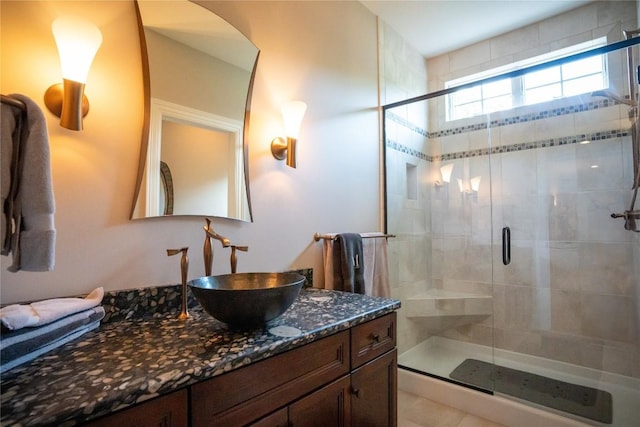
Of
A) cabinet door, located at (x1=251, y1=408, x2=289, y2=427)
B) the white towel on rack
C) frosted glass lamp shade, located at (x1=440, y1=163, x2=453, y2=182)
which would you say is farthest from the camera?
frosted glass lamp shade, located at (x1=440, y1=163, x2=453, y2=182)

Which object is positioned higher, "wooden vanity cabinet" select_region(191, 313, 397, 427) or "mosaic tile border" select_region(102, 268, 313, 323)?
"mosaic tile border" select_region(102, 268, 313, 323)

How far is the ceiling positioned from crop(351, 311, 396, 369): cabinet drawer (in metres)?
2.24

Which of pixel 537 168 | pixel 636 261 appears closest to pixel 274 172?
pixel 537 168

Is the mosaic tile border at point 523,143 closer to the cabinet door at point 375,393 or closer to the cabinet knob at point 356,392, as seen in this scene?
the cabinet door at point 375,393

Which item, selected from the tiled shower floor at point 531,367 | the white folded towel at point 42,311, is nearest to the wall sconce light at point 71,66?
the white folded towel at point 42,311

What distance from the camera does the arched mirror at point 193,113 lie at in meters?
1.27

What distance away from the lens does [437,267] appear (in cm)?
300

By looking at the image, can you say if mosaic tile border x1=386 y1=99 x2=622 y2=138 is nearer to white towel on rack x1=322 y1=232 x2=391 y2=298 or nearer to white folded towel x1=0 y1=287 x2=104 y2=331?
white towel on rack x1=322 y1=232 x2=391 y2=298

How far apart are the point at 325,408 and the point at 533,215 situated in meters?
2.39

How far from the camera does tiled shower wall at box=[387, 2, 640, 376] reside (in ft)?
7.64

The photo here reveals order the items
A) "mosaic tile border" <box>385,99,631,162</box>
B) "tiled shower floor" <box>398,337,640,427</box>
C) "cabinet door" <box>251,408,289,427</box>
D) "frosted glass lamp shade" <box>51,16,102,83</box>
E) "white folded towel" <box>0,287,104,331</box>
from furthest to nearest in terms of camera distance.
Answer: "mosaic tile border" <box>385,99,631,162</box> → "tiled shower floor" <box>398,337,640,427</box> → "frosted glass lamp shade" <box>51,16,102,83</box> → "cabinet door" <box>251,408,289,427</box> → "white folded towel" <box>0,287,104,331</box>

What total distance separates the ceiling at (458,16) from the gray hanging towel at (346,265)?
177 centimetres

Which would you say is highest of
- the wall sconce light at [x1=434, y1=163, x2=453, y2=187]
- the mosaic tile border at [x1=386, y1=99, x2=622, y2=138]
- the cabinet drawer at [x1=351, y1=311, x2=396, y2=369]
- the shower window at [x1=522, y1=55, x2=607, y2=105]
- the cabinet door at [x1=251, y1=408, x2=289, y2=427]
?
the shower window at [x1=522, y1=55, x2=607, y2=105]

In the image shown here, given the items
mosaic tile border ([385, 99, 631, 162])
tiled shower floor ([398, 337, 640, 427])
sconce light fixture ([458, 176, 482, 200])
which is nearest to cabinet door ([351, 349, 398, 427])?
tiled shower floor ([398, 337, 640, 427])
